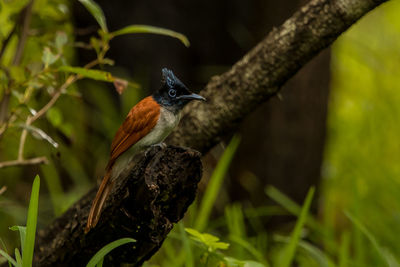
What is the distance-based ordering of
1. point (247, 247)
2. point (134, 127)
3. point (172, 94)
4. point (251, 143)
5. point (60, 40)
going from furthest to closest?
1. point (251, 143)
2. point (247, 247)
3. point (60, 40)
4. point (172, 94)
5. point (134, 127)

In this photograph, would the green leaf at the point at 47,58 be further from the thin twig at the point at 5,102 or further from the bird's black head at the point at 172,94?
the bird's black head at the point at 172,94

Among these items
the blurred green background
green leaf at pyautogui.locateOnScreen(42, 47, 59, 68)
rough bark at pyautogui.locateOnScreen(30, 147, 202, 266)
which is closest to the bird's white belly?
rough bark at pyautogui.locateOnScreen(30, 147, 202, 266)

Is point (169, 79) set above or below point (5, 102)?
above

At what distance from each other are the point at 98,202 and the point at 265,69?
1.00 metres

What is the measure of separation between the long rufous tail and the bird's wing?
0.12 meters

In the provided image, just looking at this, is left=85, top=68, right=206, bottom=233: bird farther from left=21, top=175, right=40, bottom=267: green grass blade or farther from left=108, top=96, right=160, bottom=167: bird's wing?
left=21, top=175, right=40, bottom=267: green grass blade

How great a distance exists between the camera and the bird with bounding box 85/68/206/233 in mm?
2652

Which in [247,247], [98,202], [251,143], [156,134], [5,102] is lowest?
[247,247]

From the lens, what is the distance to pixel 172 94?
276 centimetres

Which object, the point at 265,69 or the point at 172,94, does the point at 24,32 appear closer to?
the point at 172,94

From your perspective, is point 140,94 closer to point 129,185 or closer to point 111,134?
point 111,134

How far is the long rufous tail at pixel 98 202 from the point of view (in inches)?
93.4

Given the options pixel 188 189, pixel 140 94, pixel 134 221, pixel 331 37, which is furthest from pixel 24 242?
pixel 140 94

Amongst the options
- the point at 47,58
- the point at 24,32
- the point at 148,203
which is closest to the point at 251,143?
the point at 24,32
